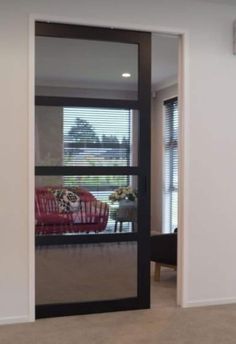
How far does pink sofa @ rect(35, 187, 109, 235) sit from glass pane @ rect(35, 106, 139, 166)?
27 centimetres

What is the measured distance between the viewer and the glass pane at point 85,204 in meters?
3.75

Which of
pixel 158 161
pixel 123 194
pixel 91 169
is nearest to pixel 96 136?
pixel 91 169

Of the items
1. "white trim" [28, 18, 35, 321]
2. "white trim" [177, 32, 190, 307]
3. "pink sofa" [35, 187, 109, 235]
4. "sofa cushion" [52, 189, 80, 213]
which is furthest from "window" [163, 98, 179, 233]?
"white trim" [28, 18, 35, 321]

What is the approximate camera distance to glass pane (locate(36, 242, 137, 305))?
12.3 ft

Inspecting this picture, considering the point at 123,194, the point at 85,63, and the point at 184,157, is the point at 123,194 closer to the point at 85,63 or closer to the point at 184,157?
the point at 184,157

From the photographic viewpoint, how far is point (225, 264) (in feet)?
13.6

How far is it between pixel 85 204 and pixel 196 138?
3.76 feet

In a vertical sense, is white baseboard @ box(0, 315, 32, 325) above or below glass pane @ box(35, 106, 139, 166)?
below

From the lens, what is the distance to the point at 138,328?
11.5 feet

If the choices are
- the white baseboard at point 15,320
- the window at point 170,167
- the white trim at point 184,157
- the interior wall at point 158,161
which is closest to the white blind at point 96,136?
the white trim at point 184,157

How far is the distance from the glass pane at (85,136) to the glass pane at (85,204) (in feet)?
0.49

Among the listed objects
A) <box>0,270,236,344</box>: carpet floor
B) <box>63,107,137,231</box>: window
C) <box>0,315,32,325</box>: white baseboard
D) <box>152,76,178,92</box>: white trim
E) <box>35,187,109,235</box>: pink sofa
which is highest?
<box>152,76,178,92</box>: white trim

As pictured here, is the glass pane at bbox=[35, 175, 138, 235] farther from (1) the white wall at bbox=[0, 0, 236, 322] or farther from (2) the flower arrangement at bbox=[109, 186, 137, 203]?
(1) the white wall at bbox=[0, 0, 236, 322]

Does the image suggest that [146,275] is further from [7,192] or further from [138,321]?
[7,192]
